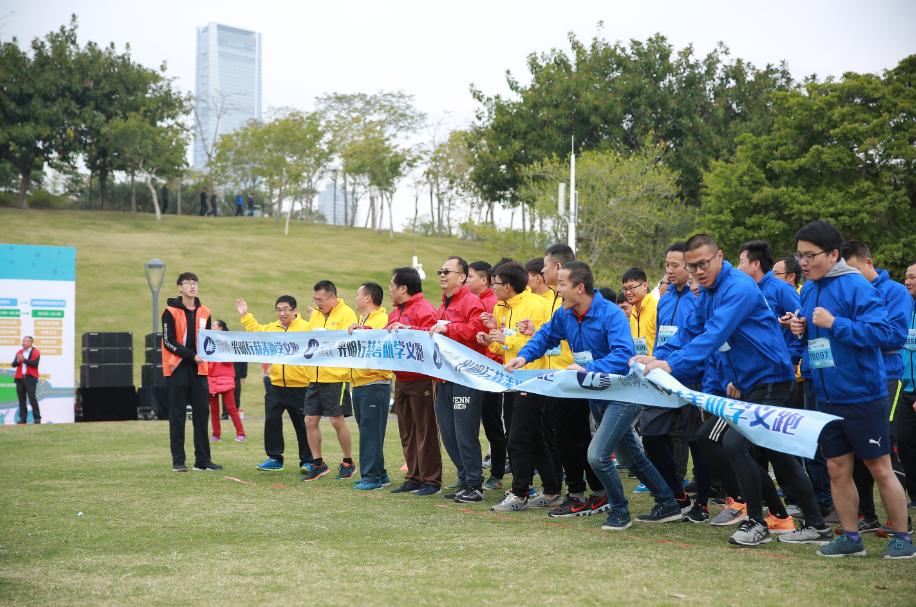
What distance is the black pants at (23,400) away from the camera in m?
15.6

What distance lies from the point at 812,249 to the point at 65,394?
52.1ft

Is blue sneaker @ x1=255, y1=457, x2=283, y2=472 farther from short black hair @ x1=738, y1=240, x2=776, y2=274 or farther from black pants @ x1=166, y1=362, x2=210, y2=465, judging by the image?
short black hair @ x1=738, y1=240, x2=776, y2=274

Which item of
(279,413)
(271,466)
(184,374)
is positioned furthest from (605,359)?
(184,374)

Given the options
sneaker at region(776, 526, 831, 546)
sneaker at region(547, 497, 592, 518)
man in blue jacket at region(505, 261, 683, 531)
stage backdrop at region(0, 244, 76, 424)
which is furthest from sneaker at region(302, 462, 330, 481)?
stage backdrop at region(0, 244, 76, 424)

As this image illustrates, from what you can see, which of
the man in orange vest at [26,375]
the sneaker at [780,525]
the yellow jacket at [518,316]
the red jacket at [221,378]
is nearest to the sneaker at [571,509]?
the yellow jacket at [518,316]

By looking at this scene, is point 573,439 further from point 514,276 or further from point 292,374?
point 292,374

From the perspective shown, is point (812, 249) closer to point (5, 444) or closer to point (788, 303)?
point (788, 303)

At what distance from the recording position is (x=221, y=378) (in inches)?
490

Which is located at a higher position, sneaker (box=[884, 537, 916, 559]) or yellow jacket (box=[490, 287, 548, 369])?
yellow jacket (box=[490, 287, 548, 369])

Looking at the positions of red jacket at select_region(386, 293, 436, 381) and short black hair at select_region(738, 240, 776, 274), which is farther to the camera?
red jacket at select_region(386, 293, 436, 381)

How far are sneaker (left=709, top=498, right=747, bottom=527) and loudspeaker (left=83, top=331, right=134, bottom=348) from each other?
1420 cm

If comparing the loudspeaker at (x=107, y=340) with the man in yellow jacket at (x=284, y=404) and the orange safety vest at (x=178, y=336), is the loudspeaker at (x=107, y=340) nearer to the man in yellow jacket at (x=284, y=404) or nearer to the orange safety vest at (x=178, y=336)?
the orange safety vest at (x=178, y=336)

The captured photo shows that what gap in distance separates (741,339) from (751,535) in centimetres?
121

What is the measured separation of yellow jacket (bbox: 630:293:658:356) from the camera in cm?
751
